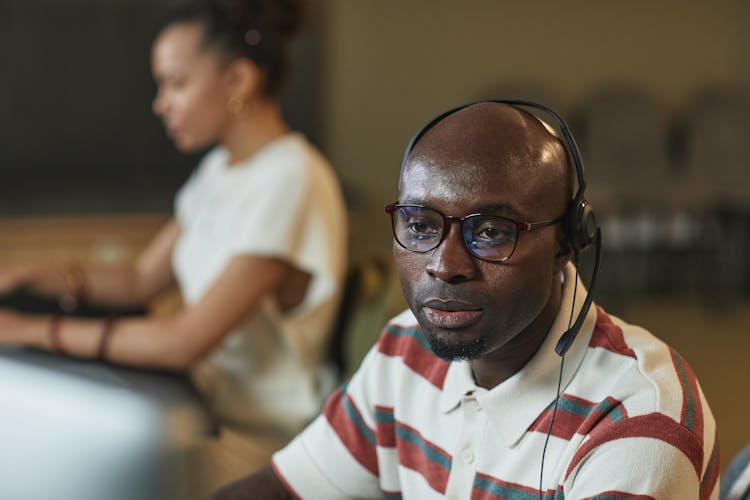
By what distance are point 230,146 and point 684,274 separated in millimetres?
3350

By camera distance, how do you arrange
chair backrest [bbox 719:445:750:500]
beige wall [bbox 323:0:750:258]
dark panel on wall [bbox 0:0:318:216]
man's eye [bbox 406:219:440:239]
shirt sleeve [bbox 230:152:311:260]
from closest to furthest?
man's eye [bbox 406:219:440:239], chair backrest [bbox 719:445:750:500], shirt sleeve [bbox 230:152:311:260], dark panel on wall [bbox 0:0:318:216], beige wall [bbox 323:0:750:258]

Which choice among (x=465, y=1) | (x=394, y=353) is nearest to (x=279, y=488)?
(x=394, y=353)

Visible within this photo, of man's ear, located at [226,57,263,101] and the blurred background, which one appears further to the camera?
the blurred background

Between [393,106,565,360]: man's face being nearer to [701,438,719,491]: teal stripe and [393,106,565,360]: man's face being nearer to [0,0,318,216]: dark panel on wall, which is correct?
[701,438,719,491]: teal stripe

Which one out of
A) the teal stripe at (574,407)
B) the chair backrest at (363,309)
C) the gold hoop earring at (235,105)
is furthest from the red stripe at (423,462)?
the gold hoop earring at (235,105)

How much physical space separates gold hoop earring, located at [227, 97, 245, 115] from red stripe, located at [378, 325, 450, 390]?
0.86 meters

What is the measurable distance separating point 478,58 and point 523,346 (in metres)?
3.95

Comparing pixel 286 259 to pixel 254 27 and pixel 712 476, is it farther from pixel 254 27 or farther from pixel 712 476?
pixel 712 476

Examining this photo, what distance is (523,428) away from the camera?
2.89 ft

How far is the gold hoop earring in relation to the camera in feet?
5.95

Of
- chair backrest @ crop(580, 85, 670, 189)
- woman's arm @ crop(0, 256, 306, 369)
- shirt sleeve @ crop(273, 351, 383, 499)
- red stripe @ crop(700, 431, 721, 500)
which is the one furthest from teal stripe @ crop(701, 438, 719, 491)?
chair backrest @ crop(580, 85, 670, 189)

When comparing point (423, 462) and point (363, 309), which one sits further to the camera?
point (363, 309)

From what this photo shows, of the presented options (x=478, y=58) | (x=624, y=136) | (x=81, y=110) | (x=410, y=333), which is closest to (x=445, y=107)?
(x=478, y=58)

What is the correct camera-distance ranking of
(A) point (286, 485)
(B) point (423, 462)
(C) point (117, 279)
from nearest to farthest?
(B) point (423, 462)
(A) point (286, 485)
(C) point (117, 279)
